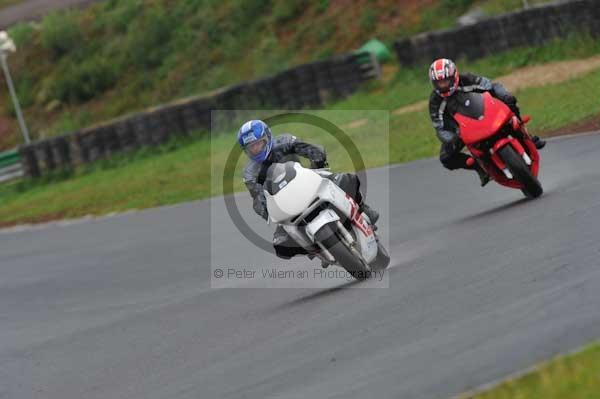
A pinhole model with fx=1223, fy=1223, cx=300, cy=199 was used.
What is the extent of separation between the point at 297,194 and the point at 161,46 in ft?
104

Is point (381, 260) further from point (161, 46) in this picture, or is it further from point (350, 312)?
point (161, 46)

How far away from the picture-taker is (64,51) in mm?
43031

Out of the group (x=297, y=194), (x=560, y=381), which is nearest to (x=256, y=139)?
(x=297, y=194)

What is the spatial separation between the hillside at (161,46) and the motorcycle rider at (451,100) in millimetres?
20595

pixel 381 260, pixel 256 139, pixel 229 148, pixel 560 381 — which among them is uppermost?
pixel 560 381

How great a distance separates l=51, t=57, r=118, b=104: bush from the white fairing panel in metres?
31.5

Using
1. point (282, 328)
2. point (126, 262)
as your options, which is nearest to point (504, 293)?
point (282, 328)

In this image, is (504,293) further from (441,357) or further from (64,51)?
(64,51)

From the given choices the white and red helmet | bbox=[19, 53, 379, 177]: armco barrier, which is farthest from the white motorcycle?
bbox=[19, 53, 379, 177]: armco barrier

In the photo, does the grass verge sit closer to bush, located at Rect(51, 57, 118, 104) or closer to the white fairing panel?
the white fairing panel

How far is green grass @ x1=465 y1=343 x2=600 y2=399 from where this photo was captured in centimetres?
568

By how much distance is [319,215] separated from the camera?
9.87 m

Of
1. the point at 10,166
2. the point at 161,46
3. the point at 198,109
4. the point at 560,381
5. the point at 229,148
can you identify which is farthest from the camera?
the point at 161,46

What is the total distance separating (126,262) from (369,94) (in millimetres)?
14851
